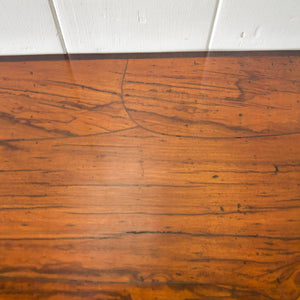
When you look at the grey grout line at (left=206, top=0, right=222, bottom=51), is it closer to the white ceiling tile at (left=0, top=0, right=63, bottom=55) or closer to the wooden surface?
the wooden surface

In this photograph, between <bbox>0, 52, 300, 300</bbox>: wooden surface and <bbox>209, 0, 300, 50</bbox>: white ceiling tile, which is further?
<bbox>209, 0, 300, 50</bbox>: white ceiling tile

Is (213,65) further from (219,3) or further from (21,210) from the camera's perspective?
(21,210)

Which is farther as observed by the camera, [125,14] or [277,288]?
[125,14]

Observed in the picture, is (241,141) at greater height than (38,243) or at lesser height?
greater

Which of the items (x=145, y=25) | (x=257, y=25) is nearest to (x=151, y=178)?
(x=145, y=25)

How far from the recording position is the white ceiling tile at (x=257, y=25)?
34.8 inches

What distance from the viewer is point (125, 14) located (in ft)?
2.93

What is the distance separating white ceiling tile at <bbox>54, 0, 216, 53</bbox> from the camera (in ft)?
2.87

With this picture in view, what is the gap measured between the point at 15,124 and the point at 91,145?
229 mm

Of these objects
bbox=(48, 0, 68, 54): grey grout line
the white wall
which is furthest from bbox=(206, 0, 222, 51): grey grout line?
bbox=(48, 0, 68, 54): grey grout line

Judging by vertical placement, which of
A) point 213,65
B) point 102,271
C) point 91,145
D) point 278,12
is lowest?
point 102,271

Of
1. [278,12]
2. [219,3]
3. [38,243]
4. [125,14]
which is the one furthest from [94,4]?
[38,243]

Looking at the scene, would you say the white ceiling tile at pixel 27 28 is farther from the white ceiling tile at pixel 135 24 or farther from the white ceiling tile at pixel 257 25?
the white ceiling tile at pixel 257 25

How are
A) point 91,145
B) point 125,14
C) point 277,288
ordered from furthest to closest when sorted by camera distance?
1. point 125,14
2. point 91,145
3. point 277,288
